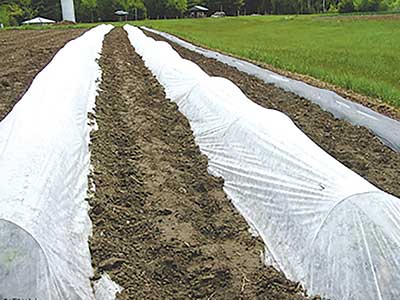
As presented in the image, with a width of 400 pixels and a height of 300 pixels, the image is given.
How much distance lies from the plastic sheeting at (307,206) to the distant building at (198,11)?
63.5 m

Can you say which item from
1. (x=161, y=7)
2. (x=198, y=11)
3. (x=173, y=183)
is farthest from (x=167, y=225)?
(x=198, y=11)

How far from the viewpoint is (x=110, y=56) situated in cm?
1262

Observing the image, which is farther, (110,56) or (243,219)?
(110,56)

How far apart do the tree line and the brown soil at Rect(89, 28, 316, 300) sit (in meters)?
50.0

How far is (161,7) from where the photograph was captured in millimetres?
60750

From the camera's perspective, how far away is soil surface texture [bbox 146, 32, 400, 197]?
15.4 feet

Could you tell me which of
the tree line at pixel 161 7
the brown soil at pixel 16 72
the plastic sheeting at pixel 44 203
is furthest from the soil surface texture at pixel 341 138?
the tree line at pixel 161 7

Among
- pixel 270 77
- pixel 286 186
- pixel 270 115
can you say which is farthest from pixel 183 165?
pixel 270 77

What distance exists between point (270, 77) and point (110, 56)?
4.72 metres

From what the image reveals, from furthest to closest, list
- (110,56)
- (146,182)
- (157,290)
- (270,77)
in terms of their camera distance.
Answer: (110,56)
(270,77)
(146,182)
(157,290)

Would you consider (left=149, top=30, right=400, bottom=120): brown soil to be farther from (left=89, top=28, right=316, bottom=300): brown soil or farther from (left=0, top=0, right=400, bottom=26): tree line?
(left=0, top=0, right=400, bottom=26): tree line

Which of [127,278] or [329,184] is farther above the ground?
[329,184]

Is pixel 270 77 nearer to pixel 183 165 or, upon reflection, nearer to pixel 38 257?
pixel 183 165

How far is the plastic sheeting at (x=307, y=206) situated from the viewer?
Answer: 267 centimetres
